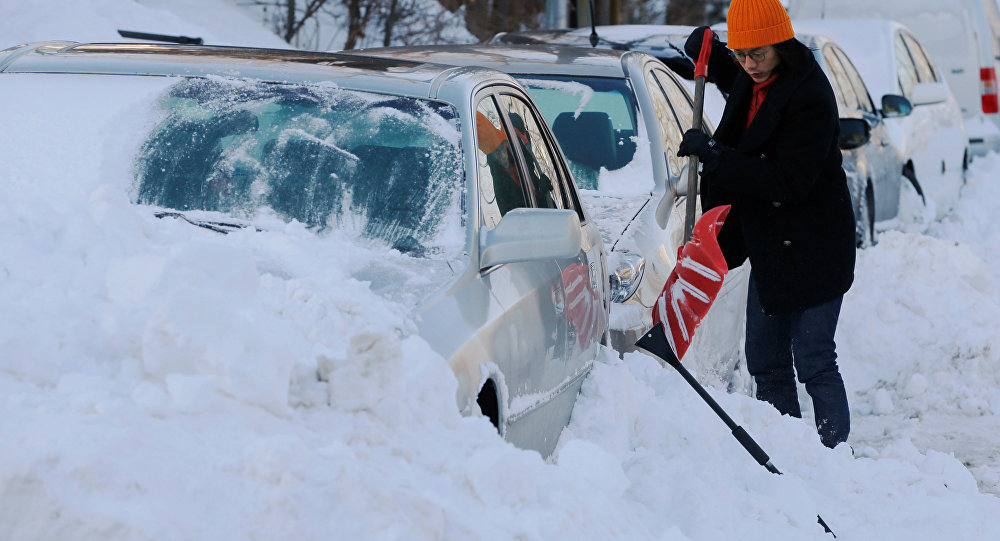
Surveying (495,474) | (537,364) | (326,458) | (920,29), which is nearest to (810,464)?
(537,364)

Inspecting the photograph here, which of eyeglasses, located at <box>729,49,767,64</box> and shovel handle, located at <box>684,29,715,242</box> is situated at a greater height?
eyeglasses, located at <box>729,49,767,64</box>

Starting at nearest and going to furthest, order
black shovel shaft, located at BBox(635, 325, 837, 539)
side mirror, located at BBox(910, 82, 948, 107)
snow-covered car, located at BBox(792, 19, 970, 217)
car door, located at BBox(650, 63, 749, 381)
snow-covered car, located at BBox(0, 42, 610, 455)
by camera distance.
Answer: snow-covered car, located at BBox(0, 42, 610, 455)
black shovel shaft, located at BBox(635, 325, 837, 539)
car door, located at BBox(650, 63, 749, 381)
side mirror, located at BBox(910, 82, 948, 107)
snow-covered car, located at BBox(792, 19, 970, 217)

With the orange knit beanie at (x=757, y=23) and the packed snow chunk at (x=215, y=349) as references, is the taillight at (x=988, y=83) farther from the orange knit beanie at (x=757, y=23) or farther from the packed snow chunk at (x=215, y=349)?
the packed snow chunk at (x=215, y=349)

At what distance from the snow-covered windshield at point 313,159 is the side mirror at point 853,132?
168 inches

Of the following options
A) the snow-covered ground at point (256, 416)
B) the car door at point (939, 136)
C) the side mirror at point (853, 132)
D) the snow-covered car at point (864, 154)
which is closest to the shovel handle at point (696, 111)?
the snow-covered ground at point (256, 416)

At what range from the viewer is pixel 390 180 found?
358 centimetres

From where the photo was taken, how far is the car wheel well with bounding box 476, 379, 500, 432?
3141mm

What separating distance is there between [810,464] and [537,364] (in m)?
1.35

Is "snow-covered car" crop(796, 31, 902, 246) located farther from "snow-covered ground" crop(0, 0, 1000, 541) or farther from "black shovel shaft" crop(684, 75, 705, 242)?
"snow-covered ground" crop(0, 0, 1000, 541)

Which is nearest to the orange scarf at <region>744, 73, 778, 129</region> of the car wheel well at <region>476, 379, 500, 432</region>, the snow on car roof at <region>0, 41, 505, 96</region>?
the snow on car roof at <region>0, 41, 505, 96</region>

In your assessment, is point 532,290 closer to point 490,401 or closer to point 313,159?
point 490,401

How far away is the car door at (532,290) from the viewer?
3.35 meters

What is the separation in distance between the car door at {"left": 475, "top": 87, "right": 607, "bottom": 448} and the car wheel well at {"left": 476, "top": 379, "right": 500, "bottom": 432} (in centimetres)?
2

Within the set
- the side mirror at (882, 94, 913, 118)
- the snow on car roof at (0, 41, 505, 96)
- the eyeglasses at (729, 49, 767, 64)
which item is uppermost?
the snow on car roof at (0, 41, 505, 96)
